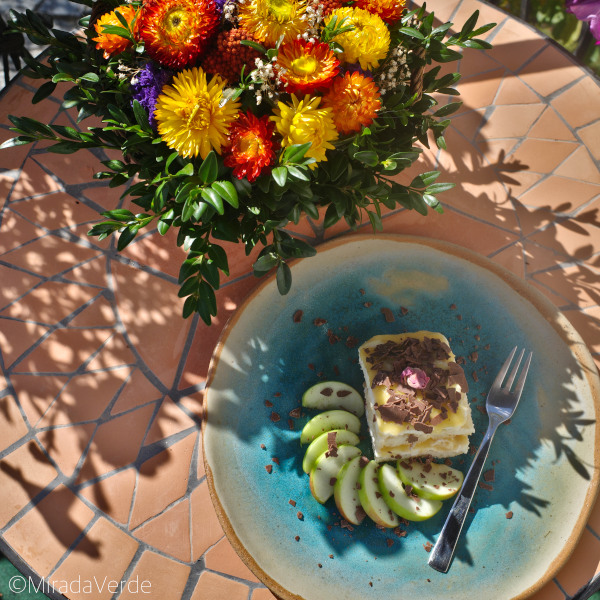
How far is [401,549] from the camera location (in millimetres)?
1095

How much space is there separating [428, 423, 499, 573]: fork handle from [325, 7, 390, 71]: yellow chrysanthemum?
0.80m

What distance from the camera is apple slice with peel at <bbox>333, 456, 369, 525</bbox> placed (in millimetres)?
1097

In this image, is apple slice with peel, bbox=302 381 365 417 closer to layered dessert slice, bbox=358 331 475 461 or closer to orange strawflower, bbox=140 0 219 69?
layered dessert slice, bbox=358 331 475 461

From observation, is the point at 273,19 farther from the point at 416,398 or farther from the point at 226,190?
the point at 416,398

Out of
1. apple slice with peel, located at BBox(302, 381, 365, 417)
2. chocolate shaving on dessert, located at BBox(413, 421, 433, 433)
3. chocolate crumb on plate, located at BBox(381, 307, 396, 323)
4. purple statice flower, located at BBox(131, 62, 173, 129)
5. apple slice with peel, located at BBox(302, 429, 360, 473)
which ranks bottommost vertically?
apple slice with peel, located at BBox(302, 429, 360, 473)

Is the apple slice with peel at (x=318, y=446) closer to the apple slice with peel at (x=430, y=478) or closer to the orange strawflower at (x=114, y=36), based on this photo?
the apple slice with peel at (x=430, y=478)

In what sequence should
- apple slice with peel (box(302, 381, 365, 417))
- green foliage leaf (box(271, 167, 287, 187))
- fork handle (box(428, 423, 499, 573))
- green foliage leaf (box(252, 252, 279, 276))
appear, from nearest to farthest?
1. green foliage leaf (box(271, 167, 287, 187))
2. green foliage leaf (box(252, 252, 279, 276))
3. fork handle (box(428, 423, 499, 573))
4. apple slice with peel (box(302, 381, 365, 417))

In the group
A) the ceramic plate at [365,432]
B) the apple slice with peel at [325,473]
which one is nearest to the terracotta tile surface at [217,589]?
the ceramic plate at [365,432]

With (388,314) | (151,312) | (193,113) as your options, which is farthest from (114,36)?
(388,314)

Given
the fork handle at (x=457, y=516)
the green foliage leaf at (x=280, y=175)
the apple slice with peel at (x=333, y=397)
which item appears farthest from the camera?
the apple slice with peel at (x=333, y=397)

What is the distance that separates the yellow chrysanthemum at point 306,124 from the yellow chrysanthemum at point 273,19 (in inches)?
4.1

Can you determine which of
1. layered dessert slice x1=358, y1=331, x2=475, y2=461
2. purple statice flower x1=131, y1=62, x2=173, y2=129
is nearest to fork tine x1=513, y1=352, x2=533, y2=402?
layered dessert slice x1=358, y1=331, x2=475, y2=461

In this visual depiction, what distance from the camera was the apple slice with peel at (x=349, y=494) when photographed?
1.10 metres

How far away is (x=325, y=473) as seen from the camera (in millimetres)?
1119
